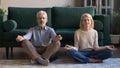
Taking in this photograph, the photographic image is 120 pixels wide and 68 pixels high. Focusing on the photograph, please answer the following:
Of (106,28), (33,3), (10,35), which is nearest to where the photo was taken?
(10,35)

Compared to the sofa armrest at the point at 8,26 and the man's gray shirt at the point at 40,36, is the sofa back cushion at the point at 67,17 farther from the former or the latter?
→ the man's gray shirt at the point at 40,36

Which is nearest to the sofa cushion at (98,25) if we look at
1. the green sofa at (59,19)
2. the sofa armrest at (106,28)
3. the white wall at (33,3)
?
the green sofa at (59,19)

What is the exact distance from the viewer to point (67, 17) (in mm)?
4867

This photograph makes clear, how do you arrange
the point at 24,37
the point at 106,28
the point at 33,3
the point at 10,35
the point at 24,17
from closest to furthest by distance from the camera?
the point at 24,37
the point at 10,35
the point at 106,28
the point at 24,17
the point at 33,3

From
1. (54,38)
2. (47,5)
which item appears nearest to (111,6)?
(47,5)

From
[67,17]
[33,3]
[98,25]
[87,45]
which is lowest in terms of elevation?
[87,45]

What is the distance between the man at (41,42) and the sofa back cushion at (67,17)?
0.98 meters

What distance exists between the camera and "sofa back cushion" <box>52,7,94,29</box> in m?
4.83

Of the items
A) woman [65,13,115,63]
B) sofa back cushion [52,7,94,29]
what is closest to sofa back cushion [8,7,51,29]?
sofa back cushion [52,7,94,29]

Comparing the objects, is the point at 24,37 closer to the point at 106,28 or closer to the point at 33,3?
the point at 106,28

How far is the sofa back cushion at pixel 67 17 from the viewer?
15.8 feet

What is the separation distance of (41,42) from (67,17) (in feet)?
3.79

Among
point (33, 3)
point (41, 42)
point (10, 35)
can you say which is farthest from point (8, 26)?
point (33, 3)

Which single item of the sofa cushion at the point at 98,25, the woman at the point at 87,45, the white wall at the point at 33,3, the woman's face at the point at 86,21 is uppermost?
the white wall at the point at 33,3
